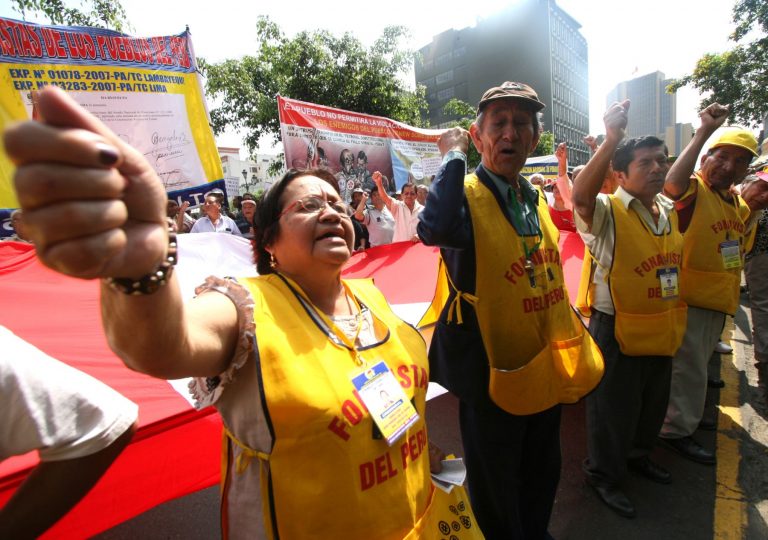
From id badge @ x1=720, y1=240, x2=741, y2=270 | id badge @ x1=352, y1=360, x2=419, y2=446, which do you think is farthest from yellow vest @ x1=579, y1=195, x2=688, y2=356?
id badge @ x1=352, y1=360, x2=419, y2=446

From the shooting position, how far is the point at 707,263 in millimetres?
2801

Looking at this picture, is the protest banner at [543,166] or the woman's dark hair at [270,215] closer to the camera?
the woman's dark hair at [270,215]

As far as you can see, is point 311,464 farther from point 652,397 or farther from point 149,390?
point 652,397

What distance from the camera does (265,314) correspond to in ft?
3.51

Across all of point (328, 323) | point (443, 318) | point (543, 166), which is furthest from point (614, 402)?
point (543, 166)

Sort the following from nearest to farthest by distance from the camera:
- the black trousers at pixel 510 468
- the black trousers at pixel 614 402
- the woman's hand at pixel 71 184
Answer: the woman's hand at pixel 71 184
the black trousers at pixel 510 468
the black trousers at pixel 614 402

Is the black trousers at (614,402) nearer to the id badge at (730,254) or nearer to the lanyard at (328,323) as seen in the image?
the id badge at (730,254)

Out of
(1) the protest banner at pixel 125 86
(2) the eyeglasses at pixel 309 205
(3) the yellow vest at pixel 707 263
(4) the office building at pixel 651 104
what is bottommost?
(3) the yellow vest at pixel 707 263

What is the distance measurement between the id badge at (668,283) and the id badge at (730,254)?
0.88 m

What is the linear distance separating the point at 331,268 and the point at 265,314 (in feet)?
1.03

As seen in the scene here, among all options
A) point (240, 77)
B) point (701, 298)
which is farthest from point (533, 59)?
point (701, 298)

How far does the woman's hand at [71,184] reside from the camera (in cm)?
47

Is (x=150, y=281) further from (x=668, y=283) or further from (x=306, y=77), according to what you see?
(x=306, y=77)

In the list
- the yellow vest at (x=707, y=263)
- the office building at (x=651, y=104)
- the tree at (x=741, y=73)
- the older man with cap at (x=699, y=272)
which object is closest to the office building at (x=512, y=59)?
the office building at (x=651, y=104)
